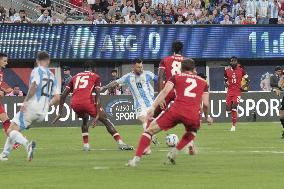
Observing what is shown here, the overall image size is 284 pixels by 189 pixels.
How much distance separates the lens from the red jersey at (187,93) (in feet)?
58.1

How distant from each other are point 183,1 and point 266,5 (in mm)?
4052

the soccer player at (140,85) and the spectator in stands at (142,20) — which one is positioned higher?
the spectator in stands at (142,20)

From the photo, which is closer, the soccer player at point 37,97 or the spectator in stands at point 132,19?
the soccer player at point 37,97

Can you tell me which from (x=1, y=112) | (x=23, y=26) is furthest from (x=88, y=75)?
(x=23, y=26)

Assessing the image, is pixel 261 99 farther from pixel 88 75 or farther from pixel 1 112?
pixel 1 112

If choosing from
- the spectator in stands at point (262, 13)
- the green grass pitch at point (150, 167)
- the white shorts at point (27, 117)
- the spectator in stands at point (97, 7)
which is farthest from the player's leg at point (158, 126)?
the spectator in stands at point (97, 7)

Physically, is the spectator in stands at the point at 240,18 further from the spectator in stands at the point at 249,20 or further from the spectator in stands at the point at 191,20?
the spectator in stands at the point at 191,20

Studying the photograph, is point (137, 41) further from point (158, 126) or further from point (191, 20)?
point (158, 126)

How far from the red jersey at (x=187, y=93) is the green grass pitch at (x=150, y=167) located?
1.09 metres

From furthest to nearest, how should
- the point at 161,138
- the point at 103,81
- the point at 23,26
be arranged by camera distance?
the point at 103,81 → the point at 23,26 → the point at 161,138

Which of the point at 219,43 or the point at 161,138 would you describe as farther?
the point at 219,43

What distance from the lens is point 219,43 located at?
45688 millimetres

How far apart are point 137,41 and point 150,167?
89.6 ft

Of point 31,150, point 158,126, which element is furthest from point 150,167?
point 31,150
